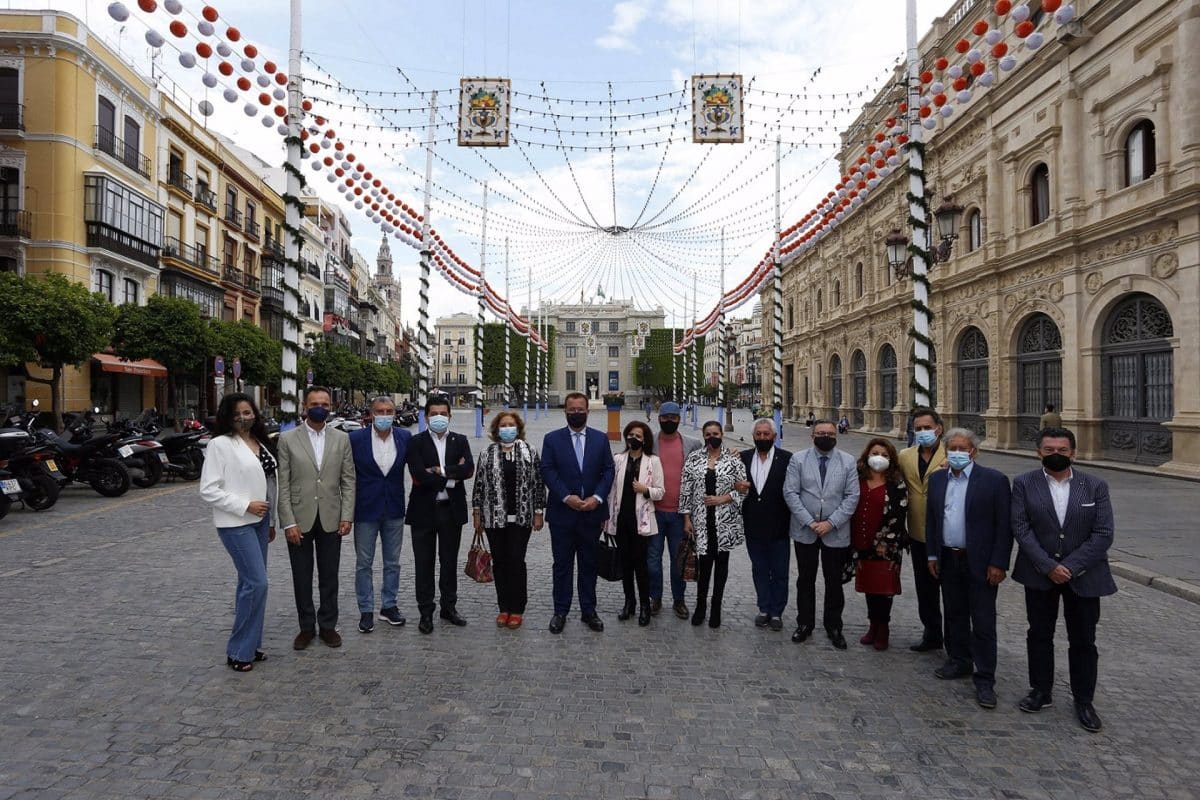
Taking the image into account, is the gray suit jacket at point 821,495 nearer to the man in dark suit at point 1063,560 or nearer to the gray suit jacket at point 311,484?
the man in dark suit at point 1063,560

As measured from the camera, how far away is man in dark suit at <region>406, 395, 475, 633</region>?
5.19 metres

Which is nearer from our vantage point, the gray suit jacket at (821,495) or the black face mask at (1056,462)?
the black face mask at (1056,462)

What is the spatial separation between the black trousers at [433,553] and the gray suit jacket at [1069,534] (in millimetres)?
3660

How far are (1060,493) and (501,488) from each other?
139 inches

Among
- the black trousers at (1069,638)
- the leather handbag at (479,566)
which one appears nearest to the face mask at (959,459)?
the black trousers at (1069,638)

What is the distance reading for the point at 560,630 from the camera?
5.17 meters

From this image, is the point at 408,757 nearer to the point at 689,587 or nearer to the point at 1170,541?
the point at 689,587

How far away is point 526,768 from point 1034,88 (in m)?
20.6

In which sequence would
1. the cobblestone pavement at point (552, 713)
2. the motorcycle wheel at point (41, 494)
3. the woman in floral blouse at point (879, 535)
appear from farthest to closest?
the motorcycle wheel at point (41, 494), the woman in floral blouse at point (879, 535), the cobblestone pavement at point (552, 713)

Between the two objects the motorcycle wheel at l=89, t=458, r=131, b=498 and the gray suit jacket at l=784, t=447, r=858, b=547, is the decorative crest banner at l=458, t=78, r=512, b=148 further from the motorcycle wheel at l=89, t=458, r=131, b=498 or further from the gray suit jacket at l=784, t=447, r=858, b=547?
the gray suit jacket at l=784, t=447, r=858, b=547

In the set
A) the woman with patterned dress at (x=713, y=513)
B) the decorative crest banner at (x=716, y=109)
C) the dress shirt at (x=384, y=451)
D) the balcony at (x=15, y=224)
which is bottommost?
the woman with patterned dress at (x=713, y=513)

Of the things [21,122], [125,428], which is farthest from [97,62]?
[125,428]

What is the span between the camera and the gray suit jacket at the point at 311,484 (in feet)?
15.6

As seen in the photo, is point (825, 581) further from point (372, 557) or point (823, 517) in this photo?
point (372, 557)
